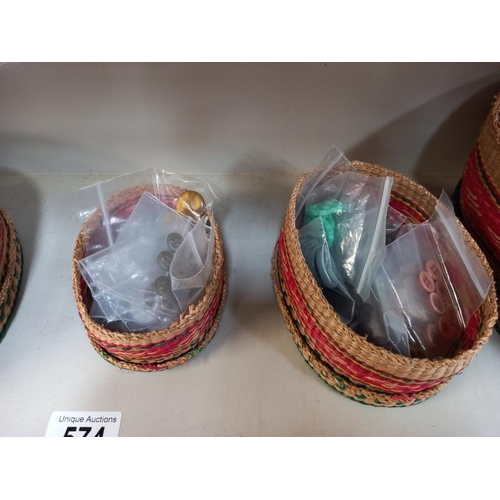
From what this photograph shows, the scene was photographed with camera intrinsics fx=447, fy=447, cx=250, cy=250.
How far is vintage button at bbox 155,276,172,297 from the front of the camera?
740 mm

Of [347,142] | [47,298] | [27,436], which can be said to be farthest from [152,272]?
[347,142]

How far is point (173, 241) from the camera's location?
0.78m

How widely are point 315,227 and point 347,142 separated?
0.31 metres

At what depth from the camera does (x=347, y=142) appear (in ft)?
3.12

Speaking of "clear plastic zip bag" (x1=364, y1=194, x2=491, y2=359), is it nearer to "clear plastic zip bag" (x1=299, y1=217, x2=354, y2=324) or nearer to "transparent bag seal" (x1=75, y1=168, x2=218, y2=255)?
"clear plastic zip bag" (x1=299, y1=217, x2=354, y2=324)

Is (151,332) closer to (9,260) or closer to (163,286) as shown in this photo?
(163,286)

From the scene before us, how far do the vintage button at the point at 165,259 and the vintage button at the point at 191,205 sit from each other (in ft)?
0.26

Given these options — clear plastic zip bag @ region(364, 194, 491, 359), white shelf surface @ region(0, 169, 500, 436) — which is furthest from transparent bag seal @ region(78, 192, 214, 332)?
clear plastic zip bag @ region(364, 194, 491, 359)

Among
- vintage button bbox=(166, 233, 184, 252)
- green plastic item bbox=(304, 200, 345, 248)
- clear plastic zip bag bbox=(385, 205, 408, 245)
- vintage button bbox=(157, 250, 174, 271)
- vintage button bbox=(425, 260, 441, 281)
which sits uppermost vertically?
green plastic item bbox=(304, 200, 345, 248)

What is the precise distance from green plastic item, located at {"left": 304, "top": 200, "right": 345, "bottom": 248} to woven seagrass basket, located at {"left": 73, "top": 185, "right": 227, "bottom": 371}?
0.53 feet

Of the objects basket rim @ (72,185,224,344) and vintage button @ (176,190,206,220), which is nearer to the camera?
basket rim @ (72,185,224,344)

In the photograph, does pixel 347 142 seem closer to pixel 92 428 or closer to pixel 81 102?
pixel 81 102

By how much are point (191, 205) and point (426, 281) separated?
0.42 metres

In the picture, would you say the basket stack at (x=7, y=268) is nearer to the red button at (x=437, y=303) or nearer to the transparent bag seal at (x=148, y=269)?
the transparent bag seal at (x=148, y=269)
